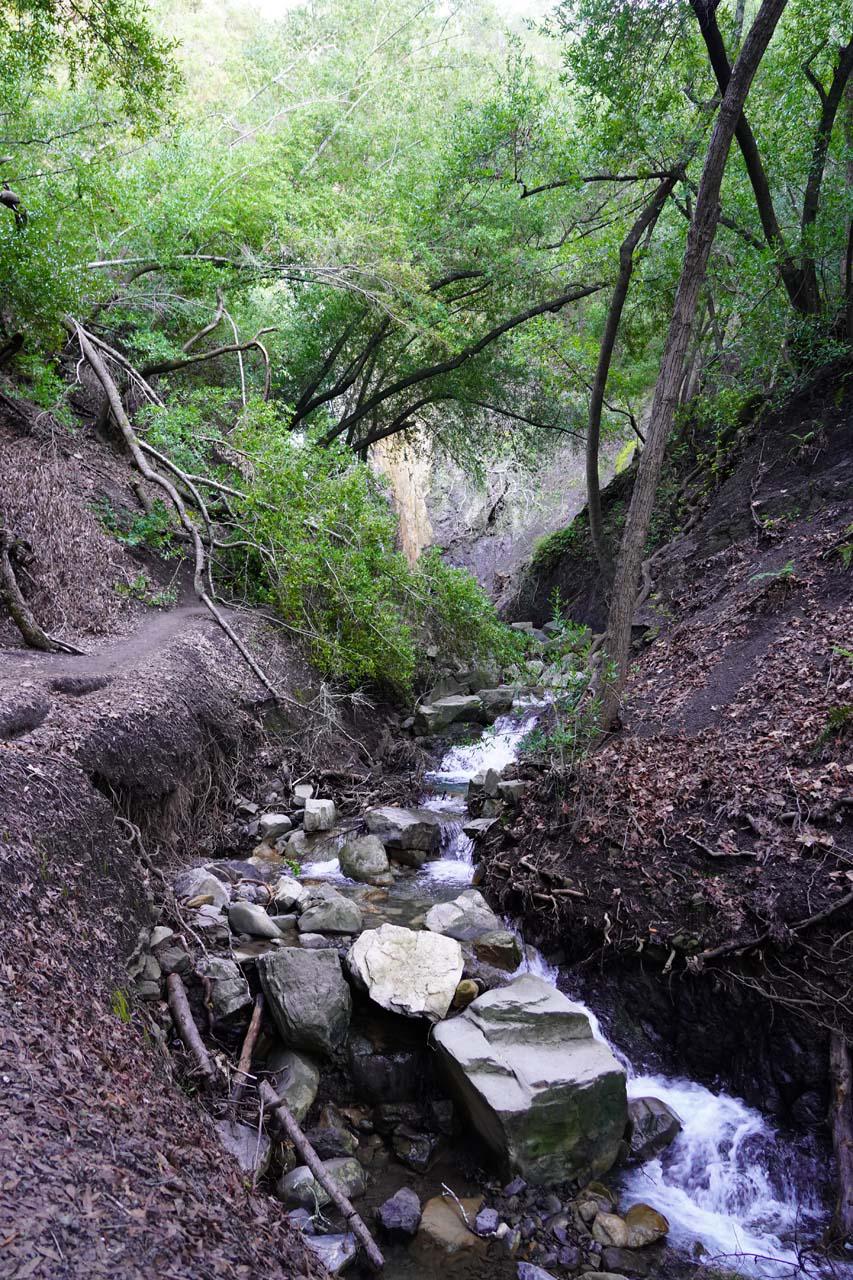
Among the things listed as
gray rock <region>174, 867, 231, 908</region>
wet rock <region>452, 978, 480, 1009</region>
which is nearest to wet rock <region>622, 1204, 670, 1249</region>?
wet rock <region>452, 978, 480, 1009</region>

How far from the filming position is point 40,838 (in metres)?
3.86

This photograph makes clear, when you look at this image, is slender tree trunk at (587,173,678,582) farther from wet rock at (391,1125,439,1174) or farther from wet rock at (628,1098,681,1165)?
wet rock at (391,1125,439,1174)

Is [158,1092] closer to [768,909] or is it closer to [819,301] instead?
[768,909]

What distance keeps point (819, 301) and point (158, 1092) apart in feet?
38.0

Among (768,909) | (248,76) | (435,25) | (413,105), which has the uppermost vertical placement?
(435,25)

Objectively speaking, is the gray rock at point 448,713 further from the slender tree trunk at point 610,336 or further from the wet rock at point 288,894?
the wet rock at point 288,894

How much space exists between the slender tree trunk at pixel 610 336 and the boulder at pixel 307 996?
8.49m

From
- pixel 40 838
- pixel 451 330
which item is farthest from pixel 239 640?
pixel 451 330

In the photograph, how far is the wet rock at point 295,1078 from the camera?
4145 millimetres

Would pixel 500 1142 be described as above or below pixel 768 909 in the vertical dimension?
below

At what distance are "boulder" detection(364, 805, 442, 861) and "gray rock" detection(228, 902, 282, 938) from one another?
2.00 metres

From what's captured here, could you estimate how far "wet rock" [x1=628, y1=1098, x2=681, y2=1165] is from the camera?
4180 mm

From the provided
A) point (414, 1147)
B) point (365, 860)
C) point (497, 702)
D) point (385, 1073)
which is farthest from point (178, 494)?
point (414, 1147)

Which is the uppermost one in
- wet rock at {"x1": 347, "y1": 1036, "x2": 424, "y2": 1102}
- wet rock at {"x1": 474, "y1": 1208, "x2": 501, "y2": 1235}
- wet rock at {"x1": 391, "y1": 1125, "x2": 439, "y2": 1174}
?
wet rock at {"x1": 347, "y1": 1036, "x2": 424, "y2": 1102}
